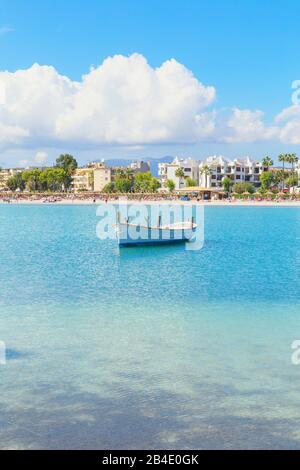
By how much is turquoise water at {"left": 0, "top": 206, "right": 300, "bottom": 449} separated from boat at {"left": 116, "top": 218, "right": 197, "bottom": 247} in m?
10.1

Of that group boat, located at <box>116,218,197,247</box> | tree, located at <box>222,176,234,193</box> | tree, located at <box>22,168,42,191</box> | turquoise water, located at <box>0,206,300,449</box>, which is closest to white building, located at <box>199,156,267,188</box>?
tree, located at <box>222,176,234,193</box>

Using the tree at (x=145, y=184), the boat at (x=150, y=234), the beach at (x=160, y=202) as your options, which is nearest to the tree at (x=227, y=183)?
the beach at (x=160, y=202)

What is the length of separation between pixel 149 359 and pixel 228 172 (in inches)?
6012

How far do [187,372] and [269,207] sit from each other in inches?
4646

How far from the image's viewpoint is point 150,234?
45719mm

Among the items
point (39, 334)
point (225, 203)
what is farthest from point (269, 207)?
point (39, 334)

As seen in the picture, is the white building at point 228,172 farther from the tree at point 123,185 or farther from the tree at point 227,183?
the tree at point 123,185

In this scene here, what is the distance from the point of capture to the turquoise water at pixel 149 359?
34.3 feet

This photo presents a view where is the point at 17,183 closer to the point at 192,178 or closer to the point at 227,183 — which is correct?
the point at 192,178

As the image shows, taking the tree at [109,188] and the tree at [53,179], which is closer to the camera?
the tree at [53,179]

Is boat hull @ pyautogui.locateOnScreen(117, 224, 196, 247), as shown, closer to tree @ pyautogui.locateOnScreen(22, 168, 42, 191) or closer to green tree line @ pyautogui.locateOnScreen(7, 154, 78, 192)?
green tree line @ pyautogui.locateOnScreen(7, 154, 78, 192)

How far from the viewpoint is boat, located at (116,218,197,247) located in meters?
43.8

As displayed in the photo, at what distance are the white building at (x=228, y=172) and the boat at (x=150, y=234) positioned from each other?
113433 millimetres
